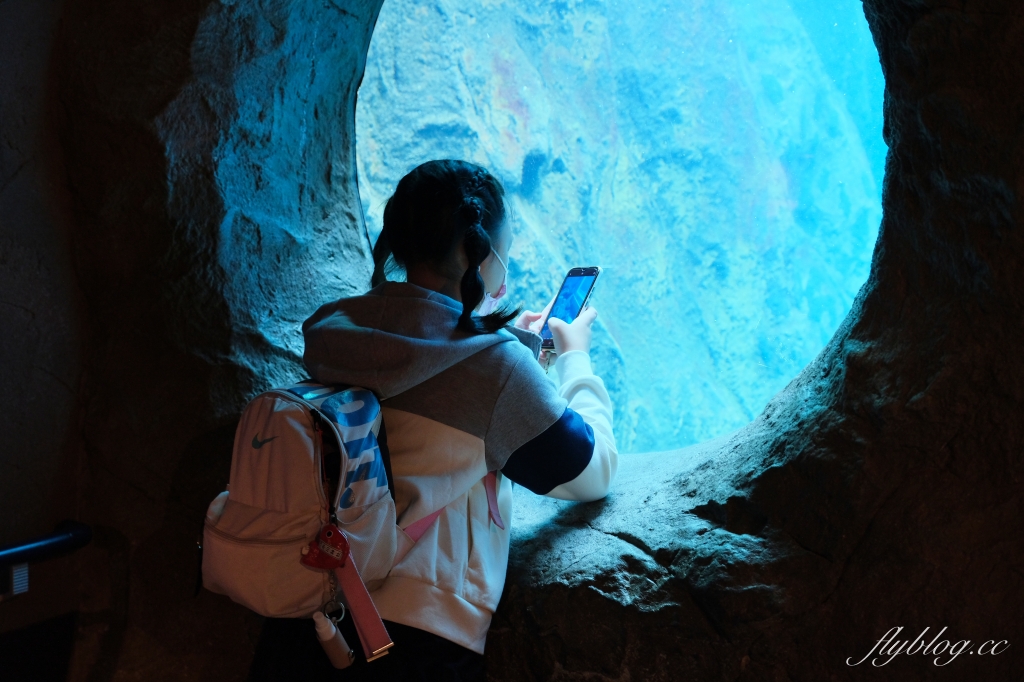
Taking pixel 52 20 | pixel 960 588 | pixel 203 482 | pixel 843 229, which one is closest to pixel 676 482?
pixel 960 588

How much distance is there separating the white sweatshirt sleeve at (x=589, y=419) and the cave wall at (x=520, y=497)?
120mm

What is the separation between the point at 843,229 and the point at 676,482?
28.7 metres

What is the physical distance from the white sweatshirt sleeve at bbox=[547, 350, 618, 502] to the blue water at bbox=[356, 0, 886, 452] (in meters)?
15.0

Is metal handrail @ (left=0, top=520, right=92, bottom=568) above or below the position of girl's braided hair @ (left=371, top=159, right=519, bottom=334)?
below

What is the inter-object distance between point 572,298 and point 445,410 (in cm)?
66

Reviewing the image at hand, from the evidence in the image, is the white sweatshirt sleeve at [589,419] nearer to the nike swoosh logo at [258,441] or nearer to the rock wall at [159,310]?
the nike swoosh logo at [258,441]

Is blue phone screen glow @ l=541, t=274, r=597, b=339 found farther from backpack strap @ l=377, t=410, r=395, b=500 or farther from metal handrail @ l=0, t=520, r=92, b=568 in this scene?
metal handrail @ l=0, t=520, r=92, b=568

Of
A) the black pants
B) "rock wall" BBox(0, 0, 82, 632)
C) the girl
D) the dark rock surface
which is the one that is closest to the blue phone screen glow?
the girl

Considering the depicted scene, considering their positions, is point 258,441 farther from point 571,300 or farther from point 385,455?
point 571,300

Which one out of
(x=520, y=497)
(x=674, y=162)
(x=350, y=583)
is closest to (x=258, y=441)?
(x=350, y=583)

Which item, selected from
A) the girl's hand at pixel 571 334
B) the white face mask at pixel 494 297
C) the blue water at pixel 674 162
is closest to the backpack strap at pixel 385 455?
the white face mask at pixel 494 297

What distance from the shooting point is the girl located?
102 cm

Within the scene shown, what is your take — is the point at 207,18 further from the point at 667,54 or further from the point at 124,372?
the point at 667,54

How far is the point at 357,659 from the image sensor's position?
38.1 inches
